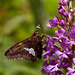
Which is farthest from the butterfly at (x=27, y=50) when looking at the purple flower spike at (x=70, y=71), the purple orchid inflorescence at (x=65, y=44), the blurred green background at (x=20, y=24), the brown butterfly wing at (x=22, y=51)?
the blurred green background at (x=20, y=24)

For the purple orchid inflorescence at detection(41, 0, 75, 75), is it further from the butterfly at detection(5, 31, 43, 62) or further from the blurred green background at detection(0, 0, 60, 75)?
the blurred green background at detection(0, 0, 60, 75)

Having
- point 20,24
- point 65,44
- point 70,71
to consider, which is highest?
point 20,24

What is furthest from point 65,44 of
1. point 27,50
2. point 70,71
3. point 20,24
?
point 20,24

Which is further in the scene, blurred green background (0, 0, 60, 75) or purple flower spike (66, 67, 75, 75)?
blurred green background (0, 0, 60, 75)

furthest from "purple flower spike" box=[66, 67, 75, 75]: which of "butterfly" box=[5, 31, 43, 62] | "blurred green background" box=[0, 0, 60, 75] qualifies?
"blurred green background" box=[0, 0, 60, 75]

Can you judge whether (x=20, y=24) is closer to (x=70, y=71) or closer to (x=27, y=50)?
(x=27, y=50)

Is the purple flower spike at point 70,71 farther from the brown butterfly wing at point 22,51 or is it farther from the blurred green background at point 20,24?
the blurred green background at point 20,24

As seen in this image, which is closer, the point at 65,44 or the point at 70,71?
the point at 70,71
